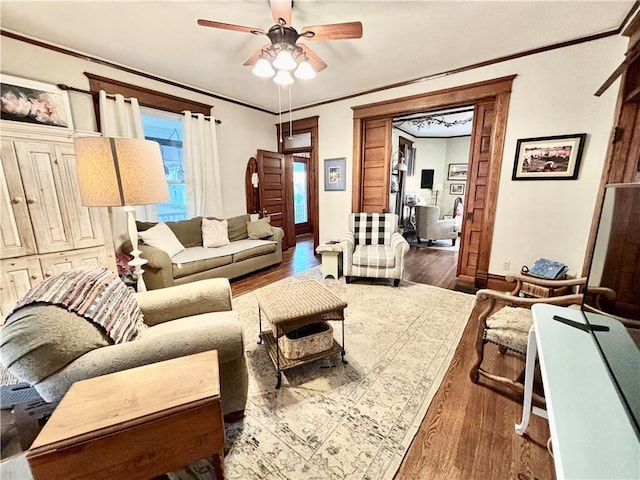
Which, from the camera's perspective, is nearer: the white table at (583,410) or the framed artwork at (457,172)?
the white table at (583,410)

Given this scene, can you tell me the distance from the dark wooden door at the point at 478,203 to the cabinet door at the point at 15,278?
4.69m

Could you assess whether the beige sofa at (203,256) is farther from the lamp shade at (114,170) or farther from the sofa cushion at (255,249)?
the lamp shade at (114,170)

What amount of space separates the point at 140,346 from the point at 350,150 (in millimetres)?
3909

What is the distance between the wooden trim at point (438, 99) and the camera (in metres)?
2.96

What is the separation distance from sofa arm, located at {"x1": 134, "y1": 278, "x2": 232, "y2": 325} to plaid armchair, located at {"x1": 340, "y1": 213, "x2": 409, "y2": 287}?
1920 mm

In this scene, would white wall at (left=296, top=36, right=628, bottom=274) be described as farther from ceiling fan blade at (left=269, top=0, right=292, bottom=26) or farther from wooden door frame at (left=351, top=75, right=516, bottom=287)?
ceiling fan blade at (left=269, top=0, right=292, bottom=26)

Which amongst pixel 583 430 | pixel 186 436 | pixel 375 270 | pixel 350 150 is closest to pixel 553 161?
pixel 375 270

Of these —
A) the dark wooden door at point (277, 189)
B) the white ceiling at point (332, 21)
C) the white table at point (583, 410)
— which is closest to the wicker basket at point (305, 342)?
the white table at point (583, 410)

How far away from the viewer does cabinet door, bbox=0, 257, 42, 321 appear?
2133mm

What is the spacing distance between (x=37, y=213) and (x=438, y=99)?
452 cm

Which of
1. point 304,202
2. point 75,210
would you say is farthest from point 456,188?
point 75,210

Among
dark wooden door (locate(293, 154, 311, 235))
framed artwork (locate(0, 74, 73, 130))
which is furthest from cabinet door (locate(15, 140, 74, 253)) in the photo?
dark wooden door (locate(293, 154, 311, 235))

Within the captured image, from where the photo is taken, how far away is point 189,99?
3.73m

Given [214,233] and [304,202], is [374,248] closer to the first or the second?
[214,233]
